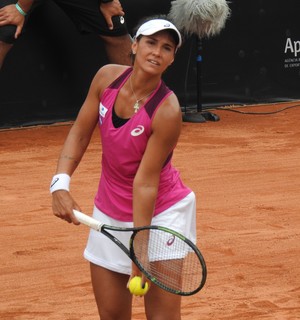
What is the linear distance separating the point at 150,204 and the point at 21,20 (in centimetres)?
637

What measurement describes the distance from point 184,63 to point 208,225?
4.75 m

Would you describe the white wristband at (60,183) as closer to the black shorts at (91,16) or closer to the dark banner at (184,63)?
the black shorts at (91,16)

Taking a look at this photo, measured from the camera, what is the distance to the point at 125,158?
14.6ft

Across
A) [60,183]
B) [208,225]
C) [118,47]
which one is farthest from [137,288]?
[118,47]

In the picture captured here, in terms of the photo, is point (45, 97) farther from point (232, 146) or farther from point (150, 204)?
point (150, 204)

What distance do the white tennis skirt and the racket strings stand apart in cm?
15

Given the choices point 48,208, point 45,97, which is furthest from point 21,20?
A: point 48,208

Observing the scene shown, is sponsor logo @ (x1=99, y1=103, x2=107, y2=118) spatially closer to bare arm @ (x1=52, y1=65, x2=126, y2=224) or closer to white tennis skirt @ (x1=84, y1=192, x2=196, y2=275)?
bare arm @ (x1=52, y1=65, x2=126, y2=224)

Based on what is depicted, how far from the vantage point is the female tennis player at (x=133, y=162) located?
4.36m

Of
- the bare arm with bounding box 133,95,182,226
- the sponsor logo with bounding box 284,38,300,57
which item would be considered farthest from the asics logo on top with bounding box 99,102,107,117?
the sponsor logo with bounding box 284,38,300,57

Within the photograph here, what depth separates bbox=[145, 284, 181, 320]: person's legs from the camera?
178 inches

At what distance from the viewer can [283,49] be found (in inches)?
495

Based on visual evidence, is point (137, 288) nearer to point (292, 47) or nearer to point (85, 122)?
point (85, 122)

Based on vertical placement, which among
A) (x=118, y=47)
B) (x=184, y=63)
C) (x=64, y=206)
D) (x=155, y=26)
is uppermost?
(x=155, y=26)
